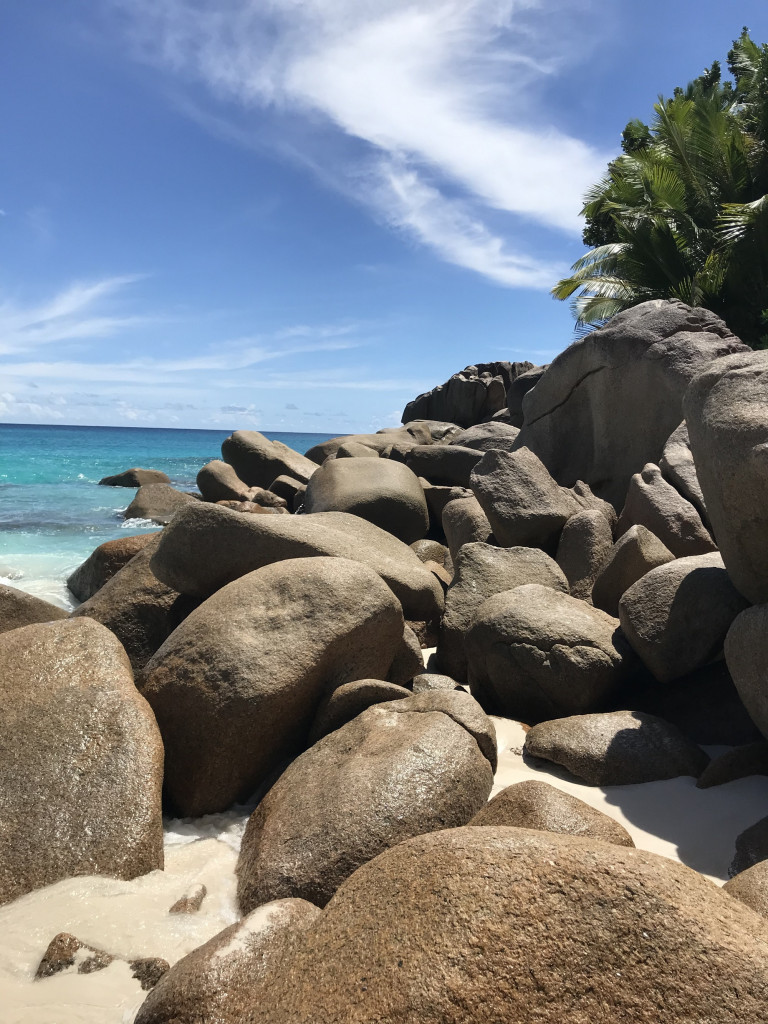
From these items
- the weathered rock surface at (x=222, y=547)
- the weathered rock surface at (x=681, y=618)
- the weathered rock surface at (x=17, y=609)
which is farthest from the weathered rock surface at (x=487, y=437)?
the weathered rock surface at (x=17, y=609)

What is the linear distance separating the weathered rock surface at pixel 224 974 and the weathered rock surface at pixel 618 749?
1.98 metres

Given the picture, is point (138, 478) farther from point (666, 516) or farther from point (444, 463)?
point (666, 516)

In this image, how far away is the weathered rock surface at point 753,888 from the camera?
8.40ft

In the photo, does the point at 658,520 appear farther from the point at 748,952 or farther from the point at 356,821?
the point at 748,952

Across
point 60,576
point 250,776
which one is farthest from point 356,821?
point 60,576

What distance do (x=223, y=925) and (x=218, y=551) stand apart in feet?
8.46

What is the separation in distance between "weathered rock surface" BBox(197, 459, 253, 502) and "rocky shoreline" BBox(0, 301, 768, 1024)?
805 centimetres

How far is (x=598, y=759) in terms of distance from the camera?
13.2 ft

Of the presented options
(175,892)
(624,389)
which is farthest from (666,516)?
(175,892)

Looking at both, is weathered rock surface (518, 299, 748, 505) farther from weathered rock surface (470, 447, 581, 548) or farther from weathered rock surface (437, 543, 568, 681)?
weathered rock surface (437, 543, 568, 681)

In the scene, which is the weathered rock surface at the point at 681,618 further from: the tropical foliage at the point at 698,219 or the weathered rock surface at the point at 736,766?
the tropical foliage at the point at 698,219

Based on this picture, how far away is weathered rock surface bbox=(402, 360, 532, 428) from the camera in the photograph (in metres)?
26.3

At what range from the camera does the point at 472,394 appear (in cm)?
2645

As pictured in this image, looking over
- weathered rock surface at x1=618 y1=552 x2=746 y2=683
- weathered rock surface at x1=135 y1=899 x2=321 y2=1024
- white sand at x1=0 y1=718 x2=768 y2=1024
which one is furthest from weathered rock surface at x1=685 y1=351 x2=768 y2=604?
weathered rock surface at x1=135 y1=899 x2=321 y2=1024
